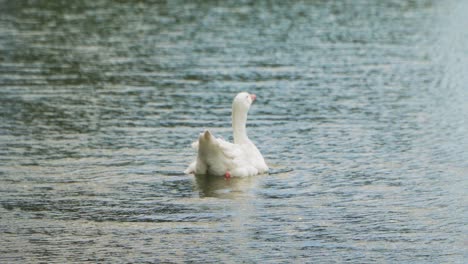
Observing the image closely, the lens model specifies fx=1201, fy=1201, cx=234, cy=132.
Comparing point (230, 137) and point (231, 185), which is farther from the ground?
point (230, 137)

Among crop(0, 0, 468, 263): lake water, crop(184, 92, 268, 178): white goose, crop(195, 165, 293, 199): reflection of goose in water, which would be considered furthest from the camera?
crop(184, 92, 268, 178): white goose

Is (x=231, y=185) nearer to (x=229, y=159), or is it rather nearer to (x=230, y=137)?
(x=229, y=159)

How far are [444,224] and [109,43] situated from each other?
2289cm

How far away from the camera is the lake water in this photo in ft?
54.4

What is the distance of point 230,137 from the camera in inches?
961

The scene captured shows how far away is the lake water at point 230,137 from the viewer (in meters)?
16.6

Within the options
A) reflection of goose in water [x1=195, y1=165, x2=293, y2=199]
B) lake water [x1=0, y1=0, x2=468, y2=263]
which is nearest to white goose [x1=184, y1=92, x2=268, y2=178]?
reflection of goose in water [x1=195, y1=165, x2=293, y2=199]

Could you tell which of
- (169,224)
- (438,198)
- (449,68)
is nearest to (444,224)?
(438,198)

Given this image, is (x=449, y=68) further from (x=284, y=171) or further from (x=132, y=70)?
(x=284, y=171)

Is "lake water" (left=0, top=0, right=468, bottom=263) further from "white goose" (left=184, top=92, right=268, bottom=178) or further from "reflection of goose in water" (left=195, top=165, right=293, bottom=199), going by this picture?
"white goose" (left=184, top=92, right=268, bottom=178)

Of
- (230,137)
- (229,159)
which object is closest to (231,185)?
(229,159)

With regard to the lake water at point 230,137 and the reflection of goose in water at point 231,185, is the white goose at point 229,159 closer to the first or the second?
the reflection of goose in water at point 231,185

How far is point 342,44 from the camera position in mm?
37750

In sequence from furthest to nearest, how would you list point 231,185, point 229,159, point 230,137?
point 230,137, point 229,159, point 231,185
